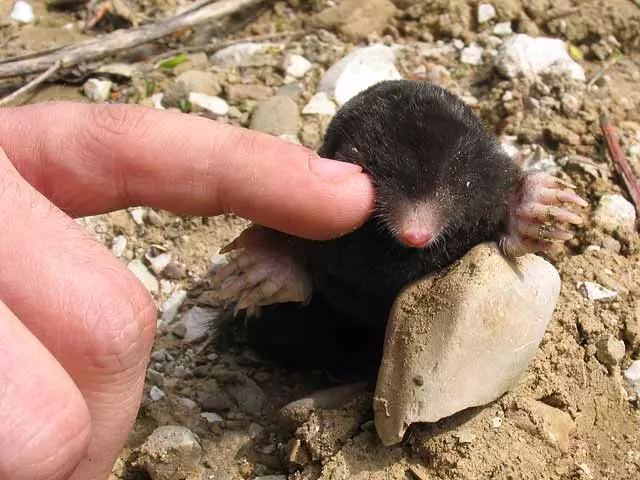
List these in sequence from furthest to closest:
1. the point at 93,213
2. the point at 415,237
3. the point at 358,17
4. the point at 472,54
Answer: the point at 358,17 < the point at 472,54 < the point at 93,213 < the point at 415,237

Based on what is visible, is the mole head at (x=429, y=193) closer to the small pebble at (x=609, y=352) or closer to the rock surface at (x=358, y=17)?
the small pebble at (x=609, y=352)

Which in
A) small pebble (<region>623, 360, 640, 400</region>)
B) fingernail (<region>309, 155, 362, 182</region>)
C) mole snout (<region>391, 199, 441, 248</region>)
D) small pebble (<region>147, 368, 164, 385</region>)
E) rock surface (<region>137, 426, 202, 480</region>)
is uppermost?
fingernail (<region>309, 155, 362, 182</region>)

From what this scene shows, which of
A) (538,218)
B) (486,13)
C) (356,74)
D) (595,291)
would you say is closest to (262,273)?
(538,218)

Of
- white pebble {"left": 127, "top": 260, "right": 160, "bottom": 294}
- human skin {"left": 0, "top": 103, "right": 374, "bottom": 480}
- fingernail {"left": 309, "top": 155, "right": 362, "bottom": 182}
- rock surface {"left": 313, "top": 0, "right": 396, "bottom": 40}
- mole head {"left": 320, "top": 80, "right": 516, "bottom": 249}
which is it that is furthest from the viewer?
rock surface {"left": 313, "top": 0, "right": 396, "bottom": 40}

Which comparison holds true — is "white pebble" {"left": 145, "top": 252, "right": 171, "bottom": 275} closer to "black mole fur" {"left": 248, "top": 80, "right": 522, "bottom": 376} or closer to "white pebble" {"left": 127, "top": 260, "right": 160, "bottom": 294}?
"white pebble" {"left": 127, "top": 260, "right": 160, "bottom": 294}

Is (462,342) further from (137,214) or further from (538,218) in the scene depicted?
(137,214)

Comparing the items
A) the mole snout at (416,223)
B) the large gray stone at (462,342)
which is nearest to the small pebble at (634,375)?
the large gray stone at (462,342)

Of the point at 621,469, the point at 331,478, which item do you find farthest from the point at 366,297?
the point at 621,469

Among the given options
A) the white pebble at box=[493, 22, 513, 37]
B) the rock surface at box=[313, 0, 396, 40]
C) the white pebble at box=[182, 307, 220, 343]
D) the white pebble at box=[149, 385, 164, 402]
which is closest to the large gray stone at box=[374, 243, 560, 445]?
the white pebble at box=[149, 385, 164, 402]
